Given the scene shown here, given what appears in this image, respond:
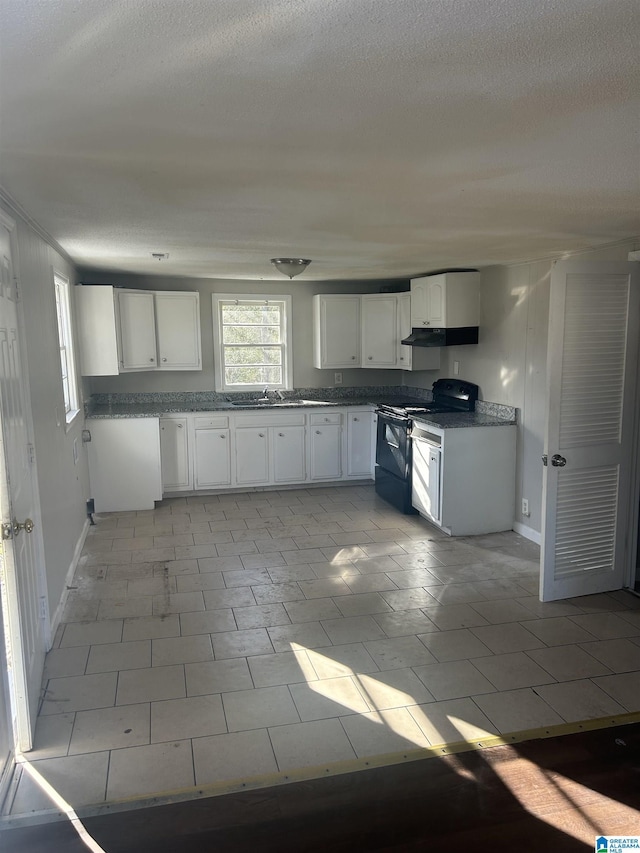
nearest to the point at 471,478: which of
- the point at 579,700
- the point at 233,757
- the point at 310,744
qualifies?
the point at 579,700

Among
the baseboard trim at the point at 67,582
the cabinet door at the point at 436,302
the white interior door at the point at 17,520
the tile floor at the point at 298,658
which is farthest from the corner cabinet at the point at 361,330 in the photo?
the white interior door at the point at 17,520

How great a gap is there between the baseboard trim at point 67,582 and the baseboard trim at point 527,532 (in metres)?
3.43

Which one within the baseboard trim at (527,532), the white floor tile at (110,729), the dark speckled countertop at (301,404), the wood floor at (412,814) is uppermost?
the dark speckled countertop at (301,404)

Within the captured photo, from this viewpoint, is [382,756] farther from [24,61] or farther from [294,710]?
[24,61]

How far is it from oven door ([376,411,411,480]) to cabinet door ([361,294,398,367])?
2.55ft

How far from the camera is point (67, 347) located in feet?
16.5

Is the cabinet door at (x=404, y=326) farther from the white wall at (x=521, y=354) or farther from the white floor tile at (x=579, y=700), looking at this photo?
the white floor tile at (x=579, y=700)

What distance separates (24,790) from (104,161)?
7.43 feet

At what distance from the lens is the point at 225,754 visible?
100.0 inches

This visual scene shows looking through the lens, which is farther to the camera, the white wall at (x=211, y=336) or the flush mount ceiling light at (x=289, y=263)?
the white wall at (x=211, y=336)

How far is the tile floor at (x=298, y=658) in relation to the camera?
2574 mm

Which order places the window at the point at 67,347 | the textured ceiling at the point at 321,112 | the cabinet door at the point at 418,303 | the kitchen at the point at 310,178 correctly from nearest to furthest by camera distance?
the textured ceiling at the point at 321,112 → the kitchen at the point at 310,178 → the window at the point at 67,347 → the cabinet door at the point at 418,303

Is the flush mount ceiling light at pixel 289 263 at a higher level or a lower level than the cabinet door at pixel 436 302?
higher

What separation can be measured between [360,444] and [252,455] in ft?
3.78
